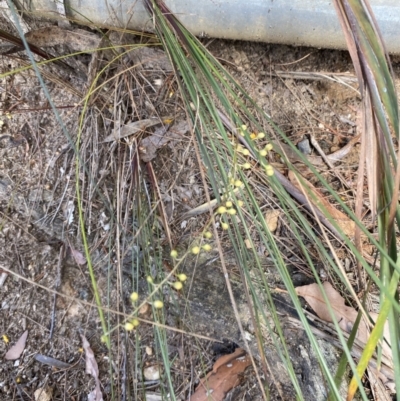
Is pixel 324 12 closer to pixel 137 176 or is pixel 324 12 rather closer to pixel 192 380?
pixel 137 176

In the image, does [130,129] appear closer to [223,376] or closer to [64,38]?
[64,38]

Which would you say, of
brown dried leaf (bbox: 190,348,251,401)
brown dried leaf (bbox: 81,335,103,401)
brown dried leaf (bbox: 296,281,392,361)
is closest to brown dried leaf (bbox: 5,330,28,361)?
brown dried leaf (bbox: 81,335,103,401)

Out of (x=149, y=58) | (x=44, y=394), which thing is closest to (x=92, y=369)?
(x=44, y=394)

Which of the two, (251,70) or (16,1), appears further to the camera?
(251,70)

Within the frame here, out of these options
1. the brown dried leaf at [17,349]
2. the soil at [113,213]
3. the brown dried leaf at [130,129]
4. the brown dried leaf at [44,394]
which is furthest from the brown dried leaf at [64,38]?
the brown dried leaf at [44,394]

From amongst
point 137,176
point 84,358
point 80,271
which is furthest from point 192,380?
point 137,176

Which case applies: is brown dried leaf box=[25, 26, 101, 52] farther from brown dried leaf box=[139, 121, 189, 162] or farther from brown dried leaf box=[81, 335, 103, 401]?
brown dried leaf box=[81, 335, 103, 401]

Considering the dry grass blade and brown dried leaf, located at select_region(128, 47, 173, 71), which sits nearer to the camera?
the dry grass blade
